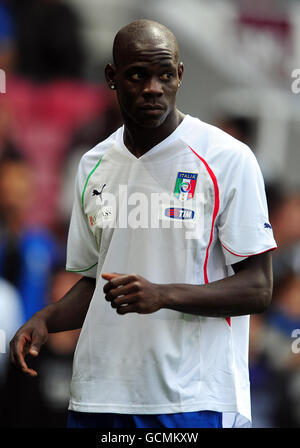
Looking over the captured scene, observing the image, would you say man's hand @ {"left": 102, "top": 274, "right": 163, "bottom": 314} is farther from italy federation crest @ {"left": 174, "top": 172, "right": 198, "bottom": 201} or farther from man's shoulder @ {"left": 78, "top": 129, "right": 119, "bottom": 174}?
man's shoulder @ {"left": 78, "top": 129, "right": 119, "bottom": 174}

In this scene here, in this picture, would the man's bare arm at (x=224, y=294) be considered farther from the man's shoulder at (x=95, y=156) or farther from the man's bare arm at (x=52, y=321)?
the man's shoulder at (x=95, y=156)

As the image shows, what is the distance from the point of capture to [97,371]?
346cm

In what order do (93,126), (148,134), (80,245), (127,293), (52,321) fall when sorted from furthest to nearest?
(93,126) < (80,245) < (52,321) < (148,134) < (127,293)

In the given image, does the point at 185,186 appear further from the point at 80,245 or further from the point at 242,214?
the point at 80,245

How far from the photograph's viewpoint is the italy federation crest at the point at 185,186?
3.33 metres

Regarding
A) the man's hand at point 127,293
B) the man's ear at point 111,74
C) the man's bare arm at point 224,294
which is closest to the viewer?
the man's hand at point 127,293

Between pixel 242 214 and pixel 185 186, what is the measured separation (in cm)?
24

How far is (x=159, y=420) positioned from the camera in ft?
10.9

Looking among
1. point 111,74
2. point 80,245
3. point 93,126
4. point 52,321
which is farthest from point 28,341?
point 93,126

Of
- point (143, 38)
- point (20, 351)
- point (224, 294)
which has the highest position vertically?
point (143, 38)

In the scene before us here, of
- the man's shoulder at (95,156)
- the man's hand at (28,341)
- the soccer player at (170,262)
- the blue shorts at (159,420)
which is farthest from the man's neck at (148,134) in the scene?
the blue shorts at (159,420)

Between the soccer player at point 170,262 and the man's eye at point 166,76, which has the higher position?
the man's eye at point 166,76

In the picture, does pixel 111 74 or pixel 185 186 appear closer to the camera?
pixel 185 186

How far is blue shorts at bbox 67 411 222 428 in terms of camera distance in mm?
3303
